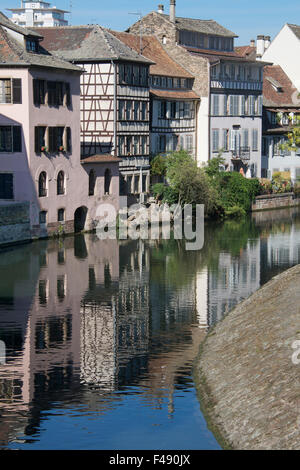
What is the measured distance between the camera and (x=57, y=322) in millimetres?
38438

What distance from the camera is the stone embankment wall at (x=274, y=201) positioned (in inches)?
3403

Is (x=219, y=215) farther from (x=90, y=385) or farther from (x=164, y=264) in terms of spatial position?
(x=90, y=385)

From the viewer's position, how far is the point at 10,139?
6047cm

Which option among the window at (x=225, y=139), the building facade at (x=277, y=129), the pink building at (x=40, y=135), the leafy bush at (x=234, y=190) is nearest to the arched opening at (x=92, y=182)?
the pink building at (x=40, y=135)

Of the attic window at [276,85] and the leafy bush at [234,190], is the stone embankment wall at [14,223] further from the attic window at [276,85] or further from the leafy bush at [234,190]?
the attic window at [276,85]

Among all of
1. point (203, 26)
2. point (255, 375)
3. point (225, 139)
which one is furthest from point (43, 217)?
point (203, 26)

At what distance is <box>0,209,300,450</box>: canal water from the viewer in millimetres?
25719

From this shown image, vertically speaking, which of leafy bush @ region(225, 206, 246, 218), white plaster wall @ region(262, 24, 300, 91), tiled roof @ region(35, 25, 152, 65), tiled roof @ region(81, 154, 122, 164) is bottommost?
leafy bush @ region(225, 206, 246, 218)

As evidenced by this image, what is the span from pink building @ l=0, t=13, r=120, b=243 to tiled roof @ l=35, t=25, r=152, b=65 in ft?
22.6

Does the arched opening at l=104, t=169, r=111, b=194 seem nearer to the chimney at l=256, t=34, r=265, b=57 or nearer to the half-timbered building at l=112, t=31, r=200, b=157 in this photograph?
the half-timbered building at l=112, t=31, r=200, b=157

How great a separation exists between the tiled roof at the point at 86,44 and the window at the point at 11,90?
12.7 metres

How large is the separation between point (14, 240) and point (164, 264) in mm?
10875

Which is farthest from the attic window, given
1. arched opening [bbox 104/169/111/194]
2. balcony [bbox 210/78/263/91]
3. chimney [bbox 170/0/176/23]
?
arched opening [bbox 104/169/111/194]

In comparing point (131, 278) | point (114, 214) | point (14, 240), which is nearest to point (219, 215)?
point (114, 214)
